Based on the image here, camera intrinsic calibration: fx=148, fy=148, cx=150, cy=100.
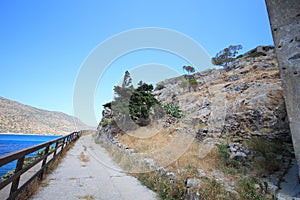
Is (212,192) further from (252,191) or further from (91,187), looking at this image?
(91,187)

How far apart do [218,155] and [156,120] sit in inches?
307

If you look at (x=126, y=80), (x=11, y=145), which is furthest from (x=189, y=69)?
(x=11, y=145)

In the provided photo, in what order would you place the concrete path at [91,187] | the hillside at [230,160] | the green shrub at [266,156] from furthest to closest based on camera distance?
the green shrub at [266,156], the concrete path at [91,187], the hillside at [230,160]

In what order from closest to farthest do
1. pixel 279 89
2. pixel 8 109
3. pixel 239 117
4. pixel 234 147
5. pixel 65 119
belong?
pixel 234 147 < pixel 239 117 < pixel 279 89 < pixel 8 109 < pixel 65 119

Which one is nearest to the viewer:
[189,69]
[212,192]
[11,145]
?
[212,192]

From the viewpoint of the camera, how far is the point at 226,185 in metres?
3.22

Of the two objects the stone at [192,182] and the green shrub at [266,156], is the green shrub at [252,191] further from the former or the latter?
the green shrub at [266,156]

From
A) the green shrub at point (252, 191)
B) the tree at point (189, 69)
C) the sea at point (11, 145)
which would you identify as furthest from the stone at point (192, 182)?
the tree at point (189, 69)

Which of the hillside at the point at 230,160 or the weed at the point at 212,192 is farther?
the hillside at the point at 230,160

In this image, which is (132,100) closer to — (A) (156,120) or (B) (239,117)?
Result: (A) (156,120)

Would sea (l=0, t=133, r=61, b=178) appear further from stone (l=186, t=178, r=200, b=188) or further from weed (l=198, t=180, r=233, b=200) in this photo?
weed (l=198, t=180, r=233, b=200)

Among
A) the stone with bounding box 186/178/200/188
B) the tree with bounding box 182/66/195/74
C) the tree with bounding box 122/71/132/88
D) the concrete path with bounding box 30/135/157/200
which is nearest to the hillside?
the stone with bounding box 186/178/200/188

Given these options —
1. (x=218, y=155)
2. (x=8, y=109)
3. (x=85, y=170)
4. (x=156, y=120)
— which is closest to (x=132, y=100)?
(x=156, y=120)

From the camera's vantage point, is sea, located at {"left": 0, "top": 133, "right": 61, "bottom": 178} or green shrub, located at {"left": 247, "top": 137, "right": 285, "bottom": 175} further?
sea, located at {"left": 0, "top": 133, "right": 61, "bottom": 178}
